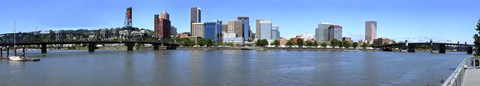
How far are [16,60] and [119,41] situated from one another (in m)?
113

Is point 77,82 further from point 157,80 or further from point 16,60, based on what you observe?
point 16,60

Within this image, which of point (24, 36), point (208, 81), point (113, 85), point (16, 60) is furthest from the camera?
point (24, 36)

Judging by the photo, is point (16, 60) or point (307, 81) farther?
point (16, 60)

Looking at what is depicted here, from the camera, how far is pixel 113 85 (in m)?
35.8

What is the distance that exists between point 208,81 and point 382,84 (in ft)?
43.0

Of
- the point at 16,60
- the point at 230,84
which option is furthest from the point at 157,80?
the point at 16,60

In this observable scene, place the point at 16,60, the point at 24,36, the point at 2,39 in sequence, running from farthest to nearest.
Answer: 1. the point at 24,36
2. the point at 2,39
3. the point at 16,60

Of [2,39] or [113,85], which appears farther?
[2,39]

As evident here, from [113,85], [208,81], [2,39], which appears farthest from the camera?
[2,39]

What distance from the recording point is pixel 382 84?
124 ft

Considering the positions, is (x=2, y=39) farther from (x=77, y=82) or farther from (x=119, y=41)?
(x=77, y=82)

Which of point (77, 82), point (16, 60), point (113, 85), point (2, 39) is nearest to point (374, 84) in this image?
point (113, 85)

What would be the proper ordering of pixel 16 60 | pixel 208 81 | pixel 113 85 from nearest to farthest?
1. pixel 113 85
2. pixel 208 81
3. pixel 16 60

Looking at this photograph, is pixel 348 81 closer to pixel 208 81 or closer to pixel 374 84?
pixel 374 84
